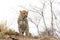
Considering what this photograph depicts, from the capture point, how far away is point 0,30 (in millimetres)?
7121

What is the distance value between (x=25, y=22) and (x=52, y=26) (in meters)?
1.72

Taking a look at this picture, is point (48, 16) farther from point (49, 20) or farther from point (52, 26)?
point (52, 26)

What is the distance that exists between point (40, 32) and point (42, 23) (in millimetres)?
855

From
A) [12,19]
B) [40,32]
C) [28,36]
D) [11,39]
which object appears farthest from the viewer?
[12,19]

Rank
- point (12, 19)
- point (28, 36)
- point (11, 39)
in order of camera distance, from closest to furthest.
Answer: point (11, 39) → point (28, 36) → point (12, 19)

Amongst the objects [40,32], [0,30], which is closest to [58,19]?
[40,32]

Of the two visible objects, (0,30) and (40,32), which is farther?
(40,32)

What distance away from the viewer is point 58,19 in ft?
Result: 31.7

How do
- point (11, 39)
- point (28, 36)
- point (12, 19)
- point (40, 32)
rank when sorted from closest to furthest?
point (11, 39), point (28, 36), point (40, 32), point (12, 19)

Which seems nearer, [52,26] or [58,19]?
[52,26]

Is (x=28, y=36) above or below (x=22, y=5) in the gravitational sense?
below

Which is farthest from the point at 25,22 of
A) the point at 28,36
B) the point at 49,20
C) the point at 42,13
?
the point at 49,20

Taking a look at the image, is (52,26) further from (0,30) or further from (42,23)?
(0,30)

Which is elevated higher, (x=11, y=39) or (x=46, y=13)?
(x=46, y=13)
